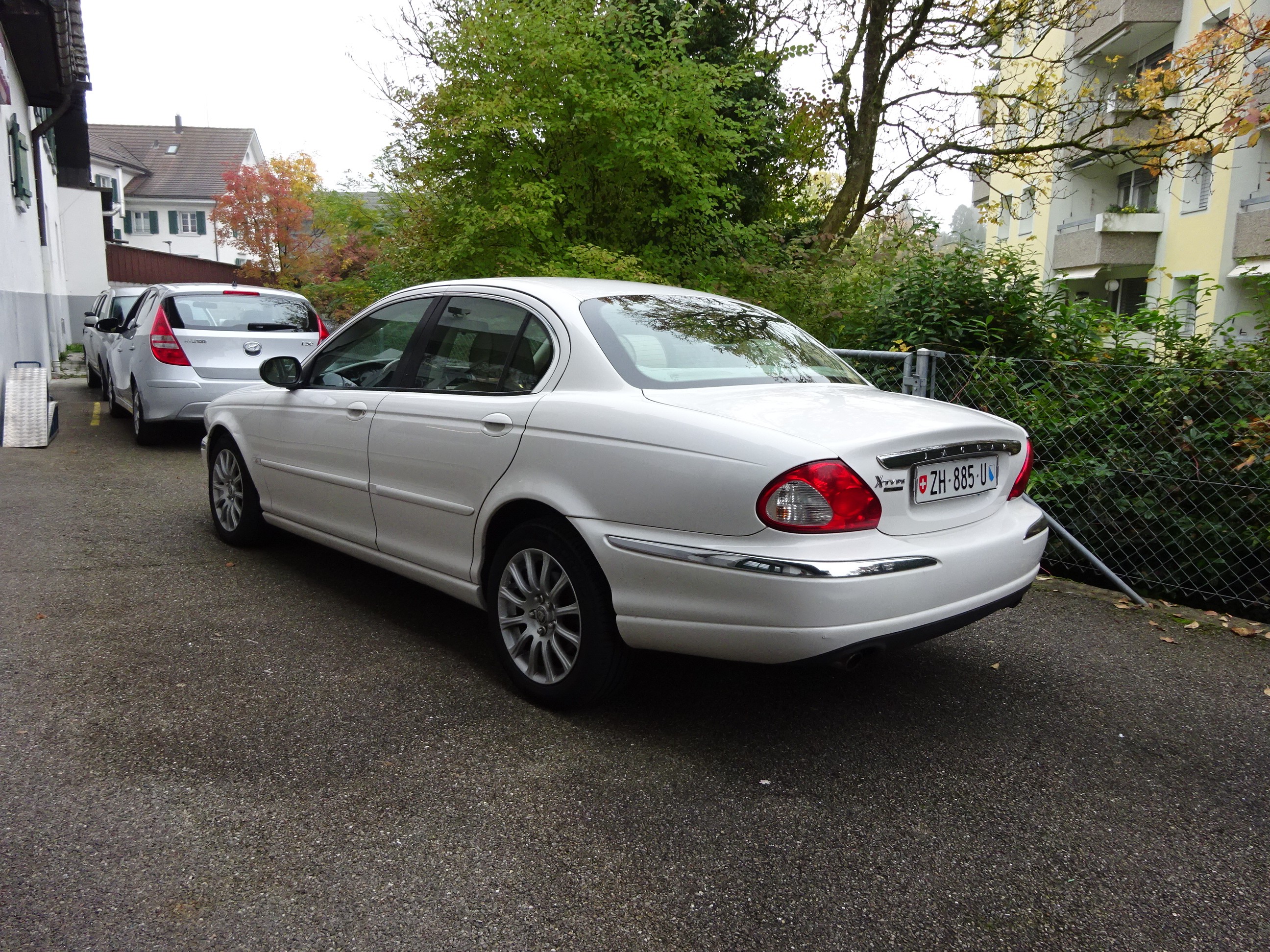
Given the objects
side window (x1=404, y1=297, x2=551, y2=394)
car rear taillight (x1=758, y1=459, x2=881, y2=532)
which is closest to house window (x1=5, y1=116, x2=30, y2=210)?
side window (x1=404, y1=297, x2=551, y2=394)

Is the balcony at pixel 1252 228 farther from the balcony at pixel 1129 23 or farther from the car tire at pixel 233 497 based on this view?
the car tire at pixel 233 497

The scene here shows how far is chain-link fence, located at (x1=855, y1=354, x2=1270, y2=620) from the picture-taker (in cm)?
504

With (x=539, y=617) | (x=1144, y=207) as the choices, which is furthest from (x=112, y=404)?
(x=1144, y=207)

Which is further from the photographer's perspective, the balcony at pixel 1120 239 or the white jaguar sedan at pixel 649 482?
the balcony at pixel 1120 239

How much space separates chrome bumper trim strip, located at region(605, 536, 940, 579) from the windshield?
2.16ft

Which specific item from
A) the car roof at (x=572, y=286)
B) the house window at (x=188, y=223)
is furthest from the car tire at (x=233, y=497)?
the house window at (x=188, y=223)

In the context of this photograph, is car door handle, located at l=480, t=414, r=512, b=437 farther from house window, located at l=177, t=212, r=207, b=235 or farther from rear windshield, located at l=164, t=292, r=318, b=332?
house window, located at l=177, t=212, r=207, b=235

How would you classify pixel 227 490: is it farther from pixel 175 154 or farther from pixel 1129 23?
pixel 175 154

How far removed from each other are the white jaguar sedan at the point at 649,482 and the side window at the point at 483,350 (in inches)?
0.4

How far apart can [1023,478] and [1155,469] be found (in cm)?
194

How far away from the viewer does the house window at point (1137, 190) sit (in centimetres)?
2458

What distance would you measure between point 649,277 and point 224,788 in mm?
7271

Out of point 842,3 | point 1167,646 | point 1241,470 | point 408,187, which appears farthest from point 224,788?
point 842,3

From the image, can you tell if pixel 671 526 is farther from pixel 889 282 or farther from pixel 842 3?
pixel 842 3
